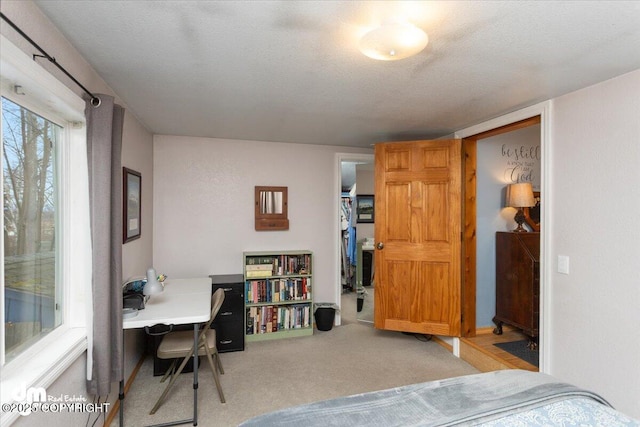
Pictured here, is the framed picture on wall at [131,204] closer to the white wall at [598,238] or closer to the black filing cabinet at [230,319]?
the black filing cabinet at [230,319]

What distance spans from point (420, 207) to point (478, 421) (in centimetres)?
240

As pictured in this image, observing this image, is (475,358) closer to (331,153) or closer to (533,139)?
(533,139)

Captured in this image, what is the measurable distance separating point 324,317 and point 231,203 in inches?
68.3

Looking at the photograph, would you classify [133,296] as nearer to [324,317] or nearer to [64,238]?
[64,238]

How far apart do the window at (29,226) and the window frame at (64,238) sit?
0.03 metres

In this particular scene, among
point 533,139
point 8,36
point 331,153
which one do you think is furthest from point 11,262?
point 533,139

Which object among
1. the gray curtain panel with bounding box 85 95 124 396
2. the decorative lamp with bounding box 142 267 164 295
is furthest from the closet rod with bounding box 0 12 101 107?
the decorative lamp with bounding box 142 267 164 295

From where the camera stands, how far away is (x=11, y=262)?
1.42 meters

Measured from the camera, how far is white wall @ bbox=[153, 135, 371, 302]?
3.69m

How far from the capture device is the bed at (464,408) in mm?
1214

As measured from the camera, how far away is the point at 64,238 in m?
1.84

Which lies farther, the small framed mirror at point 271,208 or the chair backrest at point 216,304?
the small framed mirror at point 271,208

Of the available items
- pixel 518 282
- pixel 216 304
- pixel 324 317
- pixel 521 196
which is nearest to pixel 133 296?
pixel 216 304

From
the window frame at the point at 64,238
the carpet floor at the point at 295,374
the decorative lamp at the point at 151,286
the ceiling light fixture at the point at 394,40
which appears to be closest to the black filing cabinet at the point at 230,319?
the carpet floor at the point at 295,374
